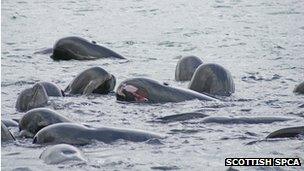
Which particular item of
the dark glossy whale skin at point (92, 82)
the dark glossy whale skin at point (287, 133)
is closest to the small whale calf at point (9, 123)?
the dark glossy whale skin at point (92, 82)

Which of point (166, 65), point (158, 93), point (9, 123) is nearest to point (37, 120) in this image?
point (9, 123)

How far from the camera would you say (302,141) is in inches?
260

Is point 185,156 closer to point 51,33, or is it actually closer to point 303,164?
point 303,164

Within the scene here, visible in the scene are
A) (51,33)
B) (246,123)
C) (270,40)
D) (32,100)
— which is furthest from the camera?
(51,33)

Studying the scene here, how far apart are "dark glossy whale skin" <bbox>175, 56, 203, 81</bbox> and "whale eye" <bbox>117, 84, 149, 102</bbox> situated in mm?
1482

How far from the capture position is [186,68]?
1002 centimetres


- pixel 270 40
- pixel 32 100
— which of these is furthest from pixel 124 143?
pixel 270 40

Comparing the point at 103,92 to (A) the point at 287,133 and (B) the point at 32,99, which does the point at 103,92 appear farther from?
(A) the point at 287,133

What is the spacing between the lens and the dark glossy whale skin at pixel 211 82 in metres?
8.95

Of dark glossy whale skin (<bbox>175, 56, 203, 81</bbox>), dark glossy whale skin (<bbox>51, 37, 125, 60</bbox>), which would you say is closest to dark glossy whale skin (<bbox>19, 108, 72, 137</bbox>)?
dark glossy whale skin (<bbox>175, 56, 203, 81</bbox>)

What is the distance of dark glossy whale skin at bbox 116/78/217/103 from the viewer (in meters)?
8.45

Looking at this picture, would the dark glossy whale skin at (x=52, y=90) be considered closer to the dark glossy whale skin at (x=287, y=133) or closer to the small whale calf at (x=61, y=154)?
the small whale calf at (x=61, y=154)

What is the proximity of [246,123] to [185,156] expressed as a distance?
3.89 ft

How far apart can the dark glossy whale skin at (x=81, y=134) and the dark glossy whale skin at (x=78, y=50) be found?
4.81m
